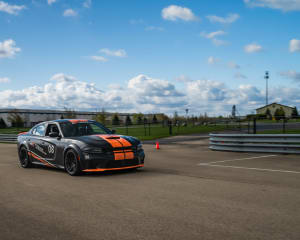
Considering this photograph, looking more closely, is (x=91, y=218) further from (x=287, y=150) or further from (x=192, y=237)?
(x=287, y=150)

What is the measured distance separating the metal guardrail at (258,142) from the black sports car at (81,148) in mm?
7159

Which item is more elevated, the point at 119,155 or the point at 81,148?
the point at 81,148

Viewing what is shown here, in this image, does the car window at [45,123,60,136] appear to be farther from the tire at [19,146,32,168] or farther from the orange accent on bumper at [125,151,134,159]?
the orange accent on bumper at [125,151,134,159]

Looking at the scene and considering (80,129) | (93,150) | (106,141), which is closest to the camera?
(93,150)

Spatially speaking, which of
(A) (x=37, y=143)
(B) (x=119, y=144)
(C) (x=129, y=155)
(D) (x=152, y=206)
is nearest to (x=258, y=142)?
(C) (x=129, y=155)

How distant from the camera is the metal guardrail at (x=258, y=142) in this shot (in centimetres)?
1422

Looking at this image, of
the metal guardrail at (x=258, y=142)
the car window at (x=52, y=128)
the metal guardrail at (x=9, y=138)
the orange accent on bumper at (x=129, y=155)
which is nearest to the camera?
the orange accent on bumper at (x=129, y=155)

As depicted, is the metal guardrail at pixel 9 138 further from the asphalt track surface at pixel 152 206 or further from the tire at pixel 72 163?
the asphalt track surface at pixel 152 206

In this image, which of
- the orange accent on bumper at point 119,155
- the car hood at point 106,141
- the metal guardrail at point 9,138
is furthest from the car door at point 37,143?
the metal guardrail at point 9,138

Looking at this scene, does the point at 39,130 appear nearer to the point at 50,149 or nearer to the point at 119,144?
the point at 50,149

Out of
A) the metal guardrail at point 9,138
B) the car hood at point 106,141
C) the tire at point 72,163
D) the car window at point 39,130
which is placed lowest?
the metal guardrail at point 9,138

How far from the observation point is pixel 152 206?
18.1 feet

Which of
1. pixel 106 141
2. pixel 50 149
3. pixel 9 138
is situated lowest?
pixel 9 138

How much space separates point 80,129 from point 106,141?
4.52ft
